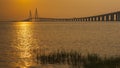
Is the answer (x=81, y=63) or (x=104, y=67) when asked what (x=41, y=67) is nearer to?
(x=81, y=63)

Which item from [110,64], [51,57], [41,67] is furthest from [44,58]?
[110,64]

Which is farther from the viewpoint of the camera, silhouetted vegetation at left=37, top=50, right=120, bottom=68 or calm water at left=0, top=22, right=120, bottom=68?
calm water at left=0, top=22, right=120, bottom=68

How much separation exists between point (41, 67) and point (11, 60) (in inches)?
205

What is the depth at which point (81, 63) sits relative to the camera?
24.6m

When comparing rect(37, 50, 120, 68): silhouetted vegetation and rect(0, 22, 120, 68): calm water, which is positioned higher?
rect(37, 50, 120, 68): silhouetted vegetation

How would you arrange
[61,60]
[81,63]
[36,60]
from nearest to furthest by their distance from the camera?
[81,63]
[61,60]
[36,60]

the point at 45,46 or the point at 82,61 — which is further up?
the point at 82,61

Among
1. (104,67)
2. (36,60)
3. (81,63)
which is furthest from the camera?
(36,60)

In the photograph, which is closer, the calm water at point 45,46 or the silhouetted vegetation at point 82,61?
the silhouetted vegetation at point 82,61

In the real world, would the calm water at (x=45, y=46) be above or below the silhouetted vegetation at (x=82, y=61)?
below

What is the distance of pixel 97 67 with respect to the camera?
70.4 ft

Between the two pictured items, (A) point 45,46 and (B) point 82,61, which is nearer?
(B) point 82,61

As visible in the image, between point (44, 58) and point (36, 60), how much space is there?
3.59ft

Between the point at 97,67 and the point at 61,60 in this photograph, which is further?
the point at 61,60
